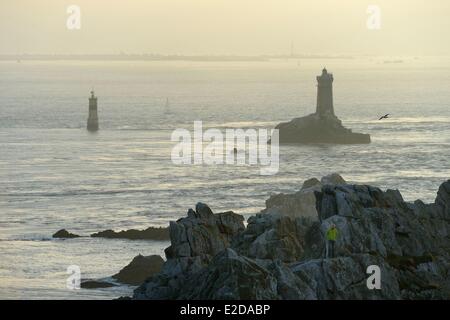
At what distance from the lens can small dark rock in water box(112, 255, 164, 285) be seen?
7100cm

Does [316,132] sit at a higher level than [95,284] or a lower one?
lower

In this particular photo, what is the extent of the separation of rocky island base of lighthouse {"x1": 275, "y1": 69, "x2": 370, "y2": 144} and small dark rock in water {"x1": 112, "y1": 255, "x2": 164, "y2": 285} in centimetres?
10149

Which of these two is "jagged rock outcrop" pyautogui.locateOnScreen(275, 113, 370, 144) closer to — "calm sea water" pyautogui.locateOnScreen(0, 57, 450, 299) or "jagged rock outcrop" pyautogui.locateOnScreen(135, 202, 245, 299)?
"calm sea water" pyautogui.locateOnScreen(0, 57, 450, 299)

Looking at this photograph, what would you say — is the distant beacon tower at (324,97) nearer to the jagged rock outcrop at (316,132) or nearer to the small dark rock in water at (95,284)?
the jagged rock outcrop at (316,132)

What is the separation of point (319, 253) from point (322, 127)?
399 feet

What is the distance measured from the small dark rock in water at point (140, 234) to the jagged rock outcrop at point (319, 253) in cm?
3012

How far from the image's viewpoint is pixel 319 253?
53250 mm

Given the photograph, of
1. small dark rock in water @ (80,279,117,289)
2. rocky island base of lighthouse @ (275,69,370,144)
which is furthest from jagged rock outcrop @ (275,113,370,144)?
small dark rock in water @ (80,279,117,289)

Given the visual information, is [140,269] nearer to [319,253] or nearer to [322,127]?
[319,253]

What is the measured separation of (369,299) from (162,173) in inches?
3644

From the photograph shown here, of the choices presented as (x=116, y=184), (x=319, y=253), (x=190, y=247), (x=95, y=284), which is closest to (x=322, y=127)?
(x=116, y=184)
